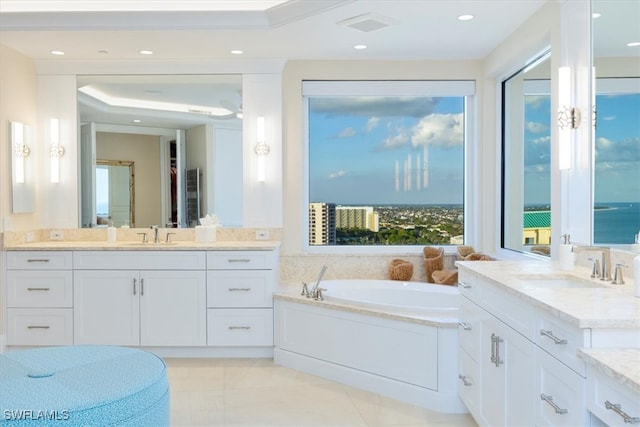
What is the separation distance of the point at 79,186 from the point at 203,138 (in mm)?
1151

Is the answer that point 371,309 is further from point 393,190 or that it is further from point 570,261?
point 393,190

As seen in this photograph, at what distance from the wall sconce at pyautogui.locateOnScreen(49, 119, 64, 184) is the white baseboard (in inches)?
95.8

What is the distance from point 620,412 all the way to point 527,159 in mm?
2882

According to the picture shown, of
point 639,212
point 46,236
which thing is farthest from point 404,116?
point 46,236

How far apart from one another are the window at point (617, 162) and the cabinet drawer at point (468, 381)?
2.91 ft

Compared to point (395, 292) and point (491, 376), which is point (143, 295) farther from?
point (491, 376)

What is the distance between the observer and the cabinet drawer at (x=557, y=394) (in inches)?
62.5

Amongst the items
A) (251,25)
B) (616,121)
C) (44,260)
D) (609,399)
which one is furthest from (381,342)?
(44,260)

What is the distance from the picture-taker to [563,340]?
66.7 inches

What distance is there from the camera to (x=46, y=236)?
15.2ft

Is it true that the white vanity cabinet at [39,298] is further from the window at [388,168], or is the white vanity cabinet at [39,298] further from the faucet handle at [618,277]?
the faucet handle at [618,277]

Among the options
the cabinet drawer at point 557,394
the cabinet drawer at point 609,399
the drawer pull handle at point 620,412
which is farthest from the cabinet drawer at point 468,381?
the drawer pull handle at point 620,412

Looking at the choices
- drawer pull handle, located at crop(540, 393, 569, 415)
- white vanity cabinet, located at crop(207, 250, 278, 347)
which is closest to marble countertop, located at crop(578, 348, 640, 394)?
drawer pull handle, located at crop(540, 393, 569, 415)

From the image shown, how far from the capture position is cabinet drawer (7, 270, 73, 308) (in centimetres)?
414
